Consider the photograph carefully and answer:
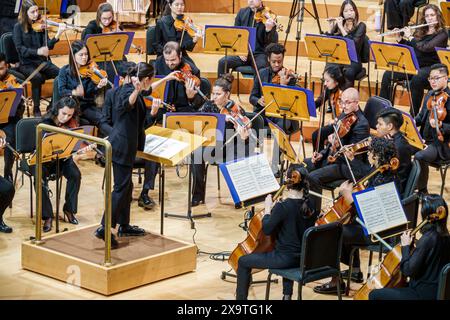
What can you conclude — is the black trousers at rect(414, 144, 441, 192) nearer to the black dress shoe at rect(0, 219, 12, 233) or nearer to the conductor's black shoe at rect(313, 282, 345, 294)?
the conductor's black shoe at rect(313, 282, 345, 294)

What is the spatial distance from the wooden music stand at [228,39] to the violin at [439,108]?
1.89 m

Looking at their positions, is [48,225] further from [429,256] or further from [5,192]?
[429,256]

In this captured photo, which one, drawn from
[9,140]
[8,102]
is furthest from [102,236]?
[9,140]

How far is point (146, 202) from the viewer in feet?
24.9

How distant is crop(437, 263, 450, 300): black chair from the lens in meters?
4.79

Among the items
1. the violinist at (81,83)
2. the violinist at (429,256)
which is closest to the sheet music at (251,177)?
the violinist at (429,256)

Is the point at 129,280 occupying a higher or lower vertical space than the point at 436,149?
lower

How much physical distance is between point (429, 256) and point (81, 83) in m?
4.11

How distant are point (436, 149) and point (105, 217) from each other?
10.1 ft

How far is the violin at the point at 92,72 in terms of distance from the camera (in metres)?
8.18

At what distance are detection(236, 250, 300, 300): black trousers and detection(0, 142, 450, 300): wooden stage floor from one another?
385 mm

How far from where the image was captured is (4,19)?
980 centimetres
